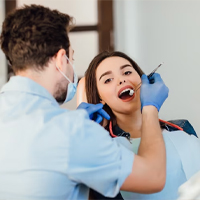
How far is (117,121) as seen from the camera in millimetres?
1591

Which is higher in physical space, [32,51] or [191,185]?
[32,51]

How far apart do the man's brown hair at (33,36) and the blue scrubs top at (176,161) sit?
0.49m

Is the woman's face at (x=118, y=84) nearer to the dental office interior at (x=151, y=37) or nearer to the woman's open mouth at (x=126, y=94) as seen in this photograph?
the woman's open mouth at (x=126, y=94)

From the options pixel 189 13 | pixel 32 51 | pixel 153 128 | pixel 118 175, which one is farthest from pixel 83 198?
pixel 189 13

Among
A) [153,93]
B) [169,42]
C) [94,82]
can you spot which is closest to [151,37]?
[169,42]

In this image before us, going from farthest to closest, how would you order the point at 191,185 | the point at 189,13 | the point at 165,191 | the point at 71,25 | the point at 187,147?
the point at 189,13, the point at 187,147, the point at 165,191, the point at 71,25, the point at 191,185

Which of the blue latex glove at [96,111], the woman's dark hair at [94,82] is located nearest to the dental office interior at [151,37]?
the woman's dark hair at [94,82]

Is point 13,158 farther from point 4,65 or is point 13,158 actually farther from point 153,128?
point 4,65

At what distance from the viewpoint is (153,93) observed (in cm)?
129

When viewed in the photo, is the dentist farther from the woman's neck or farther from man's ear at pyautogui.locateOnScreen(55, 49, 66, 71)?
the woman's neck

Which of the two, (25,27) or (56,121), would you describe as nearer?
(56,121)

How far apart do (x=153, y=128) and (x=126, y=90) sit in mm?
414

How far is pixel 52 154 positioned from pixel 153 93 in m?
0.51

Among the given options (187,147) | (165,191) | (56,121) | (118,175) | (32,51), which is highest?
(32,51)
